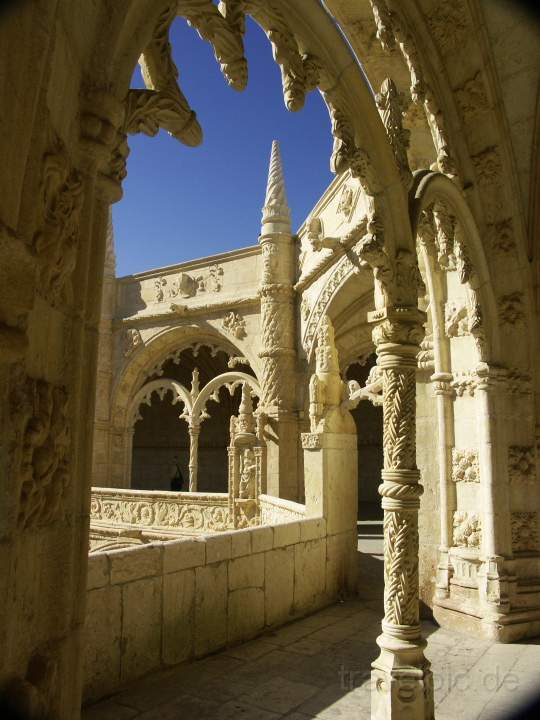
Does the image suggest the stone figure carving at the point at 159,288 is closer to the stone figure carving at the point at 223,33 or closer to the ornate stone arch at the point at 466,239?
the ornate stone arch at the point at 466,239

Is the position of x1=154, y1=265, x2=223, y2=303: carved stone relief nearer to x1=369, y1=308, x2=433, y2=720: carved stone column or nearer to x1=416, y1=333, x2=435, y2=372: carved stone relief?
x1=416, y1=333, x2=435, y2=372: carved stone relief

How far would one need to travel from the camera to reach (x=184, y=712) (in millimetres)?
3188

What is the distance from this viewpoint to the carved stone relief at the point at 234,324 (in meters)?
11.7

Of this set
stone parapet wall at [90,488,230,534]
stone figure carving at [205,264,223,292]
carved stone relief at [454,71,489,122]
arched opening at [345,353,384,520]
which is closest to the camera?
carved stone relief at [454,71,489,122]

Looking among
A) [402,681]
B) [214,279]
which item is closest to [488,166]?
[402,681]

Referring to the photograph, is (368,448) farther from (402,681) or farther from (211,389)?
(402,681)

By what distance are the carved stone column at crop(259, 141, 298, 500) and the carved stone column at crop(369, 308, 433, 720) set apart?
22.1 feet

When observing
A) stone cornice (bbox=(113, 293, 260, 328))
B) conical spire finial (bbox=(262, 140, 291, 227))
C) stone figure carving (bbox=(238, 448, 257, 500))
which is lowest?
stone figure carving (bbox=(238, 448, 257, 500))

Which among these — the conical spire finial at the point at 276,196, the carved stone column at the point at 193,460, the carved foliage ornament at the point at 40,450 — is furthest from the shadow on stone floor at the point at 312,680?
the conical spire finial at the point at 276,196

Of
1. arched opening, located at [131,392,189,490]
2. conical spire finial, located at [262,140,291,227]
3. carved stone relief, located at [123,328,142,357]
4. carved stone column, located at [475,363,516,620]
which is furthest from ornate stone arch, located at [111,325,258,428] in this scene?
carved stone column, located at [475,363,516,620]

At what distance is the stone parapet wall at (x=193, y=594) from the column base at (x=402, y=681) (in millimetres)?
1435

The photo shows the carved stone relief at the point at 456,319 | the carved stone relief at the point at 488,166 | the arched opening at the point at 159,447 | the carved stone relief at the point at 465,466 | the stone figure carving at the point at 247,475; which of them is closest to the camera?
the carved stone relief at the point at 488,166

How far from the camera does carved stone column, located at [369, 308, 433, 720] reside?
9.55 feet

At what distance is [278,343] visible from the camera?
34.0 feet
